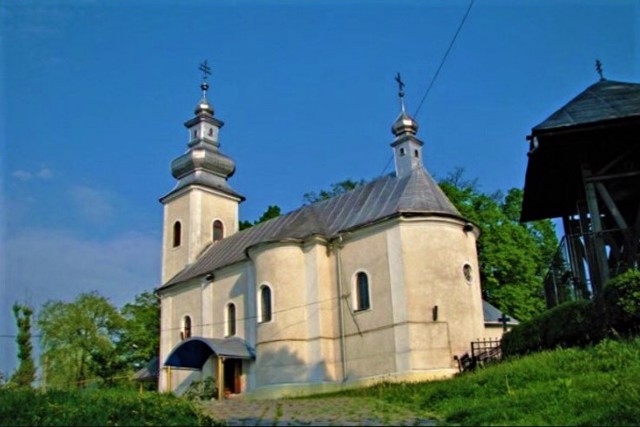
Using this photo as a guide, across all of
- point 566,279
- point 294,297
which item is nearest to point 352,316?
point 294,297

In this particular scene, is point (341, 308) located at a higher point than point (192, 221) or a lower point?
lower

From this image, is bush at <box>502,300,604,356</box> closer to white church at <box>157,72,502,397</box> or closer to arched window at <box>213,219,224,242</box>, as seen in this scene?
white church at <box>157,72,502,397</box>

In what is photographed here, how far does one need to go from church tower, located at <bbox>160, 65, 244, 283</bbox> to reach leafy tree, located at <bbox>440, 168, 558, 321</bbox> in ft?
39.4

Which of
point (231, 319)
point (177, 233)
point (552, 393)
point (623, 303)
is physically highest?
point (177, 233)

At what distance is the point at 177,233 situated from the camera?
33875 mm

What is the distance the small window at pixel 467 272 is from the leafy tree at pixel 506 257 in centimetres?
870

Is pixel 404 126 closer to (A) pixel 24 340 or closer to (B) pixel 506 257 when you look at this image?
(B) pixel 506 257

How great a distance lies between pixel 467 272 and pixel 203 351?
1158 centimetres

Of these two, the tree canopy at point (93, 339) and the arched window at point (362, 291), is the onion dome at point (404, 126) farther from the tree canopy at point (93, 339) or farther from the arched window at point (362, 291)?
the tree canopy at point (93, 339)

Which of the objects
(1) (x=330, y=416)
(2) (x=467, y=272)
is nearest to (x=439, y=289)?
(2) (x=467, y=272)

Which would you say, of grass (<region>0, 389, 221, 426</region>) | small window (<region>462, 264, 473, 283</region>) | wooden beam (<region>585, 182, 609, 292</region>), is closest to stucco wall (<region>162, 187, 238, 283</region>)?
small window (<region>462, 264, 473, 283</region>)

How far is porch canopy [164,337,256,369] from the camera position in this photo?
956 inches

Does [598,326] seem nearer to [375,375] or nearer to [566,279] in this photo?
[566,279]

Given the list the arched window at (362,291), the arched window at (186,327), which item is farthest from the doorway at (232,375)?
the arched window at (362,291)
